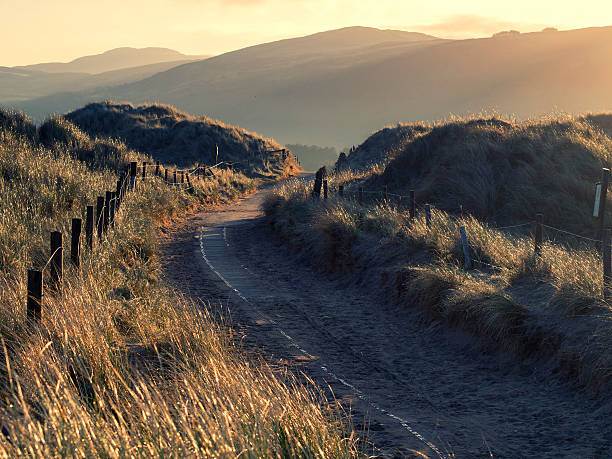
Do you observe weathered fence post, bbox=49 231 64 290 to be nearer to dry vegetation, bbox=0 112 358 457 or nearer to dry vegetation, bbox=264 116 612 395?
dry vegetation, bbox=0 112 358 457

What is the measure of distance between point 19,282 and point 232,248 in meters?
9.94

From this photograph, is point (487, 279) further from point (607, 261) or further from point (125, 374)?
point (125, 374)

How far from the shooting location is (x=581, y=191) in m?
17.4

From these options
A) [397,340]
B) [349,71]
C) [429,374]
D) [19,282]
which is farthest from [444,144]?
[349,71]

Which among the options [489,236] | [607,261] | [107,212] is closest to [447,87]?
[489,236]

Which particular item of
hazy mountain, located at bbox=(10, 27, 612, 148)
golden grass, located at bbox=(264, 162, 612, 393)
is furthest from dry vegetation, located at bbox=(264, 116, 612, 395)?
hazy mountain, located at bbox=(10, 27, 612, 148)

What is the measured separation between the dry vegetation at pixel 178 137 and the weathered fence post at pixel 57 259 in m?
36.1

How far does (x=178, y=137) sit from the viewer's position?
4841 cm

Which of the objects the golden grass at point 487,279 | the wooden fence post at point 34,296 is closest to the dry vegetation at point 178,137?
the golden grass at point 487,279

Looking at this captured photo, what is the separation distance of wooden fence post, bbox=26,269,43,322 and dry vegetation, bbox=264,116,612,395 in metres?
5.73

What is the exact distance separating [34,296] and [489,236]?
839cm

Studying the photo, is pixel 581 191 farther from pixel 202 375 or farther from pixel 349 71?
pixel 349 71

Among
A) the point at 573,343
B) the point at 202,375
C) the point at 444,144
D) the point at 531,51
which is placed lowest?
the point at 573,343

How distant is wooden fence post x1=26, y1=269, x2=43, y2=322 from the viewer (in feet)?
20.4
